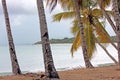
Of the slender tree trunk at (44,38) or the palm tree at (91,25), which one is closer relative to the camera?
the slender tree trunk at (44,38)

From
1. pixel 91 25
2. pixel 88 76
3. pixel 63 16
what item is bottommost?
pixel 88 76

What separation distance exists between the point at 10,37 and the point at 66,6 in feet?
41.3

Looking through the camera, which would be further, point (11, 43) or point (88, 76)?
point (88, 76)

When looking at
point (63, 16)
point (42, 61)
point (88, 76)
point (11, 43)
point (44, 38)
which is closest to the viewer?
point (44, 38)

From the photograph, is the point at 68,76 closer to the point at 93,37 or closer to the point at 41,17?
the point at 41,17

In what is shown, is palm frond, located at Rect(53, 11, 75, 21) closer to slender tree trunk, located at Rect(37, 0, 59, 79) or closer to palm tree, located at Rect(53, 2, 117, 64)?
palm tree, located at Rect(53, 2, 117, 64)

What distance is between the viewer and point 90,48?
104 ft

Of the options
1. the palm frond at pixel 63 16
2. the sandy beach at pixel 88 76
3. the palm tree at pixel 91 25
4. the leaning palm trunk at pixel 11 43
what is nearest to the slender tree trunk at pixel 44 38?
the sandy beach at pixel 88 76

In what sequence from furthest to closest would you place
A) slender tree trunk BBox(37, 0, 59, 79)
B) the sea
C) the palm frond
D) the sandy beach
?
the sea → the palm frond → the sandy beach → slender tree trunk BBox(37, 0, 59, 79)

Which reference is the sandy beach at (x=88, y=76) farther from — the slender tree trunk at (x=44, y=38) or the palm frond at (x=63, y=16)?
the palm frond at (x=63, y=16)

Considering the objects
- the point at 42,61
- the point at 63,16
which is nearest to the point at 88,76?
the point at 63,16

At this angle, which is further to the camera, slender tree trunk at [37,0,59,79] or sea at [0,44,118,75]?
sea at [0,44,118,75]

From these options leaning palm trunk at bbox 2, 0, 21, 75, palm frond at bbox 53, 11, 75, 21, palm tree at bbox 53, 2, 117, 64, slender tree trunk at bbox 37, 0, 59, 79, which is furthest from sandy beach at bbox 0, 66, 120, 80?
palm frond at bbox 53, 11, 75, 21

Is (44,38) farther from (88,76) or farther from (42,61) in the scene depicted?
(42,61)
